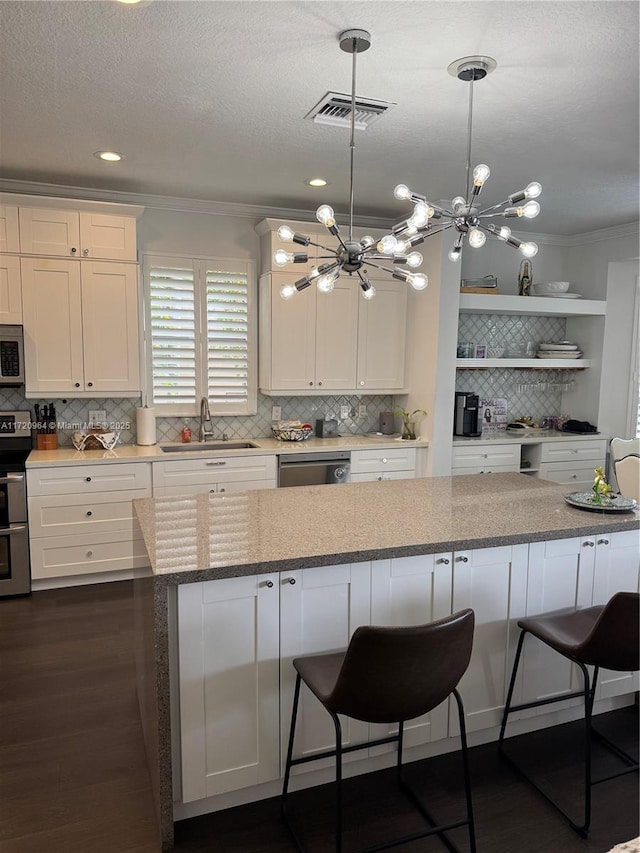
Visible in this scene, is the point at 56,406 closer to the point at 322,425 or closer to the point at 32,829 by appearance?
the point at 322,425

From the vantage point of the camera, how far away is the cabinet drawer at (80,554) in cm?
402

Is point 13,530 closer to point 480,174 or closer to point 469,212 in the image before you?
point 469,212

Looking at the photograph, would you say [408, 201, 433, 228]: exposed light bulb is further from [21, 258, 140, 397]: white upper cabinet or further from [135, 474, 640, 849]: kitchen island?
[21, 258, 140, 397]: white upper cabinet

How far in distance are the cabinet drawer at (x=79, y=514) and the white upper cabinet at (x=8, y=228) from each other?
1.64m

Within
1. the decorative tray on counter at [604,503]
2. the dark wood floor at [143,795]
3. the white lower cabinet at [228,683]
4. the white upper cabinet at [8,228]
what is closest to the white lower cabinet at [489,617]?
the dark wood floor at [143,795]

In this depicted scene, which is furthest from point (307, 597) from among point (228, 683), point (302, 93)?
point (302, 93)

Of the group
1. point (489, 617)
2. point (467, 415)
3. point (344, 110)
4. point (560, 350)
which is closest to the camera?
point (489, 617)

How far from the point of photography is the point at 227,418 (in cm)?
503

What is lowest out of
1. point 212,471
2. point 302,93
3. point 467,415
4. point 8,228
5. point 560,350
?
point 212,471

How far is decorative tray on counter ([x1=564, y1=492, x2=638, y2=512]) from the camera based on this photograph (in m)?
2.69

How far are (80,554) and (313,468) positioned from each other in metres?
1.73

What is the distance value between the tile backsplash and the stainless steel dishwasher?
66cm

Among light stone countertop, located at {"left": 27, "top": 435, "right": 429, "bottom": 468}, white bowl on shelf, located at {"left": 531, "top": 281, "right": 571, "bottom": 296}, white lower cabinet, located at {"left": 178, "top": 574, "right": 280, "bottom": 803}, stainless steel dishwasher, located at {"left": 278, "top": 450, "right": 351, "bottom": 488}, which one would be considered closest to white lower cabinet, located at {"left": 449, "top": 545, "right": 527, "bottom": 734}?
white lower cabinet, located at {"left": 178, "top": 574, "right": 280, "bottom": 803}

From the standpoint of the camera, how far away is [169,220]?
15.4 feet
